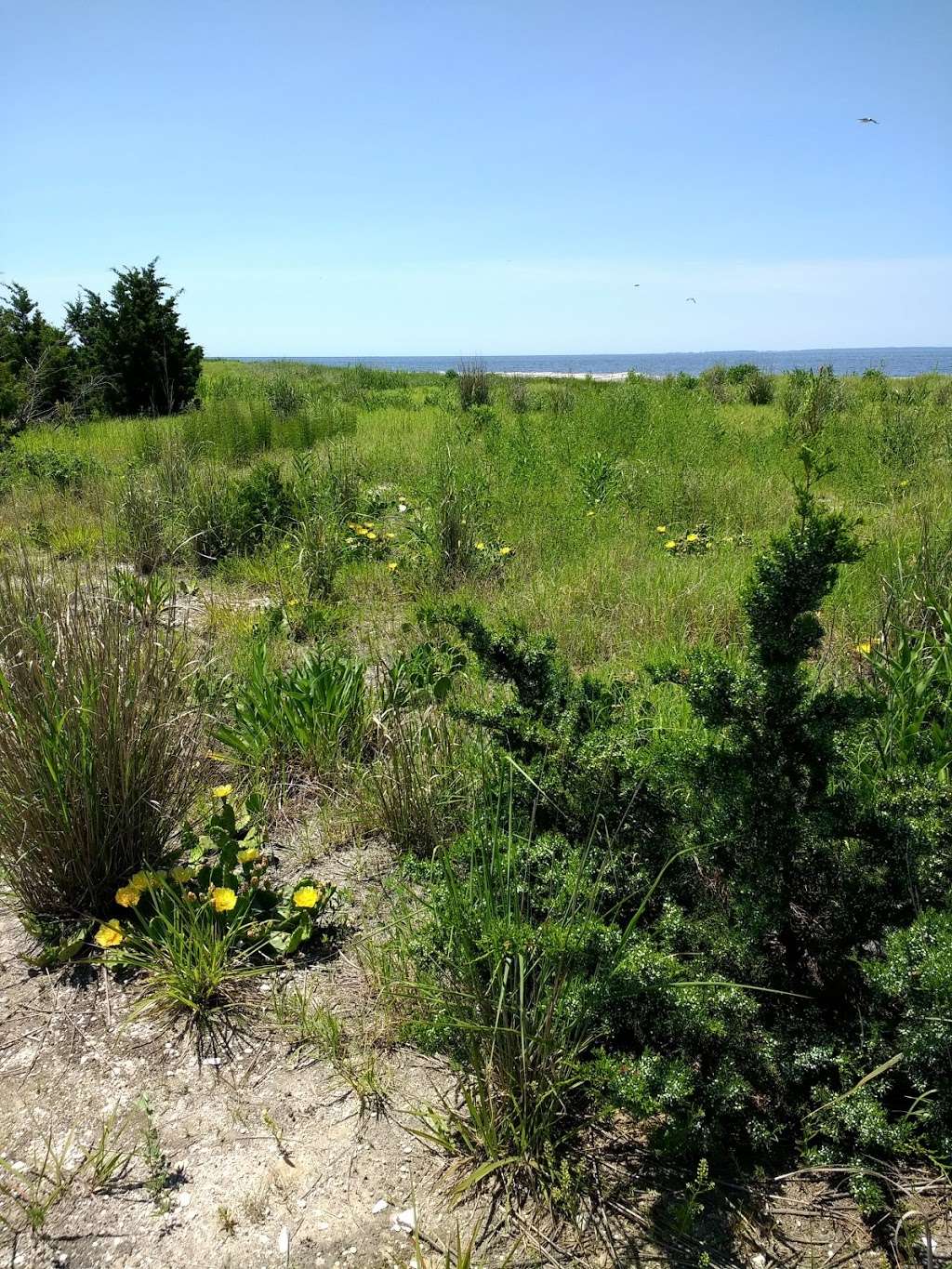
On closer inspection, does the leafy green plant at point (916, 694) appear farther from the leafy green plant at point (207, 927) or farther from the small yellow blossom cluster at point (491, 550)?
the small yellow blossom cluster at point (491, 550)

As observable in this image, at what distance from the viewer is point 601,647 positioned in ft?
13.5

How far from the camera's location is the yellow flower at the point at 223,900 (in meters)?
2.17

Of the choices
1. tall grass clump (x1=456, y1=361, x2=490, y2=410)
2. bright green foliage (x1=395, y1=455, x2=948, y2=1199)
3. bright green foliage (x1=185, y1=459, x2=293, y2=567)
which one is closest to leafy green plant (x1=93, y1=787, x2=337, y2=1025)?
bright green foliage (x1=395, y1=455, x2=948, y2=1199)

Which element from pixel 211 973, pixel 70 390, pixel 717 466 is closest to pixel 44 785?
pixel 211 973

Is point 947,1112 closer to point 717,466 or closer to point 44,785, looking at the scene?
point 44,785

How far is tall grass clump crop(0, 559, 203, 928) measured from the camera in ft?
→ 7.48

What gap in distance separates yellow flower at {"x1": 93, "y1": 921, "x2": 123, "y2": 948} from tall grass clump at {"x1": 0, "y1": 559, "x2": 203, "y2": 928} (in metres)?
0.17

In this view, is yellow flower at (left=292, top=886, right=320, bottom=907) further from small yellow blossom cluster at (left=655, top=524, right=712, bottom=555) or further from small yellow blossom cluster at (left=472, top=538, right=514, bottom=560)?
small yellow blossom cluster at (left=655, top=524, right=712, bottom=555)

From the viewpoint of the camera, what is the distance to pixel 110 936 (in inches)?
85.9

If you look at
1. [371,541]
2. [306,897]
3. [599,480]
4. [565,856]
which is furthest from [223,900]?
[599,480]

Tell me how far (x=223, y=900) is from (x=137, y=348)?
15394 mm

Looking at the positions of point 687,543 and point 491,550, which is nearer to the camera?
point 491,550

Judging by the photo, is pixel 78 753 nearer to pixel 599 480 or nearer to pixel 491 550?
pixel 491 550

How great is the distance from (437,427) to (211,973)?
958cm
